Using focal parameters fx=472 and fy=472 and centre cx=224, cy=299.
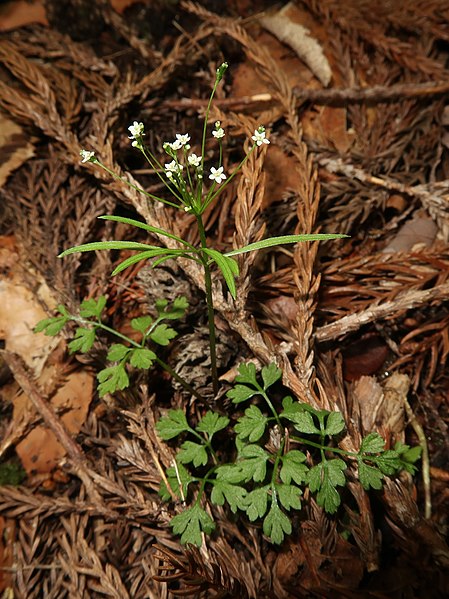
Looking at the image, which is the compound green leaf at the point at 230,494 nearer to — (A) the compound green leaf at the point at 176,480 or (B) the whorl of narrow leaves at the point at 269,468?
(B) the whorl of narrow leaves at the point at 269,468

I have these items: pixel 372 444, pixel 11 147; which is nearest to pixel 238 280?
pixel 372 444

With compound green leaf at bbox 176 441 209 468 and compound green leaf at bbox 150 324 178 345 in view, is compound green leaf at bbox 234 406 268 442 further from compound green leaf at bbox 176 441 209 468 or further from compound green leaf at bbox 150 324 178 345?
compound green leaf at bbox 150 324 178 345

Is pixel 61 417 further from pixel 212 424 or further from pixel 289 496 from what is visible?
pixel 289 496

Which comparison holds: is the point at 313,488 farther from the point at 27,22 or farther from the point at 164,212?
the point at 27,22

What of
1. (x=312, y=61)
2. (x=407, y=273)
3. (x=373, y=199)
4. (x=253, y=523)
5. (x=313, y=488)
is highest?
(x=312, y=61)

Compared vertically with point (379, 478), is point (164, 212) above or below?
Answer: above

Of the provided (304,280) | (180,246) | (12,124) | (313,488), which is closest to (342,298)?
(304,280)
